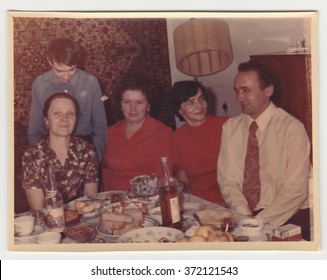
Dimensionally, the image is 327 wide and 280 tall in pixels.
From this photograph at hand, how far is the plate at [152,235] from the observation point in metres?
1.36

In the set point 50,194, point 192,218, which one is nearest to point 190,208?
point 192,218

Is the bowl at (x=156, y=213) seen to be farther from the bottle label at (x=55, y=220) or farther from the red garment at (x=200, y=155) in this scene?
the bottle label at (x=55, y=220)

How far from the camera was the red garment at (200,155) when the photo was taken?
1378 mm

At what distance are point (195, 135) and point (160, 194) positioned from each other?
0.16 metres

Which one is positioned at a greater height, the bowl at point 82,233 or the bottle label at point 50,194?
the bottle label at point 50,194

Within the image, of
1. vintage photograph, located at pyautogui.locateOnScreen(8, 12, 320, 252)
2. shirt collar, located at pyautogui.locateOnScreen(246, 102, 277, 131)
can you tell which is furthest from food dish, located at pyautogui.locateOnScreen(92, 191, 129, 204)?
shirt collar, located at pyautogui.locateOnScreen(246, 102, 277, 131)

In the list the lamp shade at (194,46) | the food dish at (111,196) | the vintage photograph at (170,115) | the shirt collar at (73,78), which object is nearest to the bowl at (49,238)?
the vintage photograph at (170,115)

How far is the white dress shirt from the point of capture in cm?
137

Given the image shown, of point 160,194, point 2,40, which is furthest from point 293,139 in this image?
point 2,40

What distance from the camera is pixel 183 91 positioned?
1367 mm

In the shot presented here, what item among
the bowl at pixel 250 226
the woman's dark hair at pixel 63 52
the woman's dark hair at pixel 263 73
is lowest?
the bowl at pixel 250 226

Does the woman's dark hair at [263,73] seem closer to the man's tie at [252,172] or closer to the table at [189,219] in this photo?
the man's tie at [252,172]

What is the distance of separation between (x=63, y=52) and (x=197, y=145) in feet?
1.25

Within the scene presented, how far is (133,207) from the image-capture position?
1383 mm
